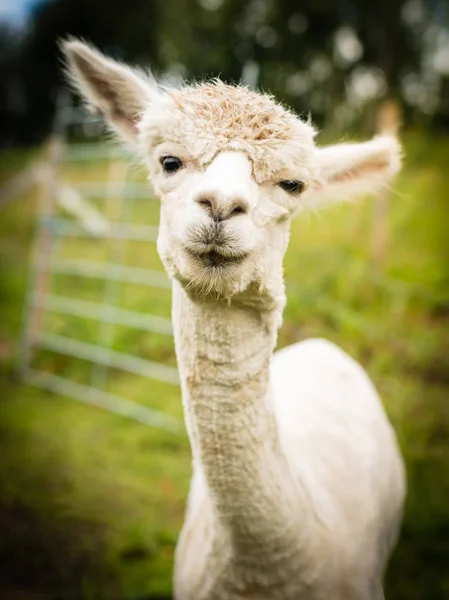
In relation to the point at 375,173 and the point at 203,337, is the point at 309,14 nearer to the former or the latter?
the point at 375,173

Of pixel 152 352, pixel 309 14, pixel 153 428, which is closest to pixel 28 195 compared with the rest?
pixel 309 14

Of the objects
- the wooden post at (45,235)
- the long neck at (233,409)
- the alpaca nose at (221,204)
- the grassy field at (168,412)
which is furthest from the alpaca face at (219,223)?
the wooden post at (45,235)

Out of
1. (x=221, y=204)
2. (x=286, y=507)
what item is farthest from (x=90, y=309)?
(x=221, y=204)

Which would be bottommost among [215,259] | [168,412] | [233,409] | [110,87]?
[168,412]

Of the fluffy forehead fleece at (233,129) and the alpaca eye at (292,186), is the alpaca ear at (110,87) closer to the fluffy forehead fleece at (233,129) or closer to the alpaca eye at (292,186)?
the fluffy forehead fleece at (233,129)

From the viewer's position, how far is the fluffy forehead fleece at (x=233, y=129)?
129 cm

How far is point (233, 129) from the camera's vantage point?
130cm

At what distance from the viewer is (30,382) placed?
5113 mm

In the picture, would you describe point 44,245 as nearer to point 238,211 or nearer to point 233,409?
point 233,409

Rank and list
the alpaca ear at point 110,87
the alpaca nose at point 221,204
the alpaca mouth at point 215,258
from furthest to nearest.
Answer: the alpaca ear at point 110,87 → the alpaca mouth at point 215,258 → the alpaca nose at point 221,204

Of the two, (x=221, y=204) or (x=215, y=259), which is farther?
(x=215, y=259)

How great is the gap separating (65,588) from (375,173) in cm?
229

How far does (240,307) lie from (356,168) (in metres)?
0.70

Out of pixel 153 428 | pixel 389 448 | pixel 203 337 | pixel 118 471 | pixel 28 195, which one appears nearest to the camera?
pixel 203 337
